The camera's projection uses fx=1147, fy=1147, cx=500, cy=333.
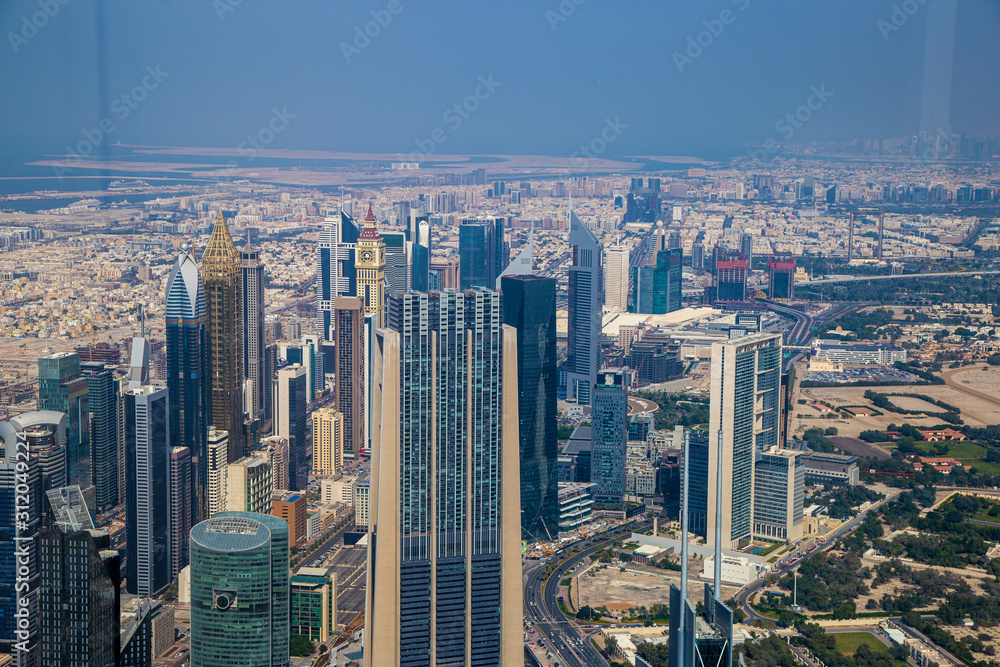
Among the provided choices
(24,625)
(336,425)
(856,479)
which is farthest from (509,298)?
(24,625)

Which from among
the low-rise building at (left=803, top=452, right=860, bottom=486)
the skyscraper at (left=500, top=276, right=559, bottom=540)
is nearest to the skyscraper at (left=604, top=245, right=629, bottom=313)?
the low-rise building at (left=803, top=452, right=860, bottom=486)

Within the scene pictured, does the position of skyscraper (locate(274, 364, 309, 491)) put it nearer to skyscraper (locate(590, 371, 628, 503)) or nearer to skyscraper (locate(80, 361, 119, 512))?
skyscraper (locate(80, 361, 119, 512))

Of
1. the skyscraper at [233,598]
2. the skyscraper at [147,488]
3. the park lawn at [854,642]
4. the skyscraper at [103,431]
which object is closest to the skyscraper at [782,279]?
the park lawn at [854,642]

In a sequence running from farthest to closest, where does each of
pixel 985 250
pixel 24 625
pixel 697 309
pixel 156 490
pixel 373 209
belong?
pixel 697 309
pixel 985 250
pixel 373 209
pixel 156 490
pixel 24 625

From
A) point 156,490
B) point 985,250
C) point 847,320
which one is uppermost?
point 985,250

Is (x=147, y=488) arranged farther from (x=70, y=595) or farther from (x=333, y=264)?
(x=333, y=264)

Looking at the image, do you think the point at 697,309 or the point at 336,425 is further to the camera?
the point at 697,309

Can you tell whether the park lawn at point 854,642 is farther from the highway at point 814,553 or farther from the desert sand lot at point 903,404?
the desert sand lot at point 903,404

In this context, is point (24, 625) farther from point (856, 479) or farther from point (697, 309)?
point (697, 309)
